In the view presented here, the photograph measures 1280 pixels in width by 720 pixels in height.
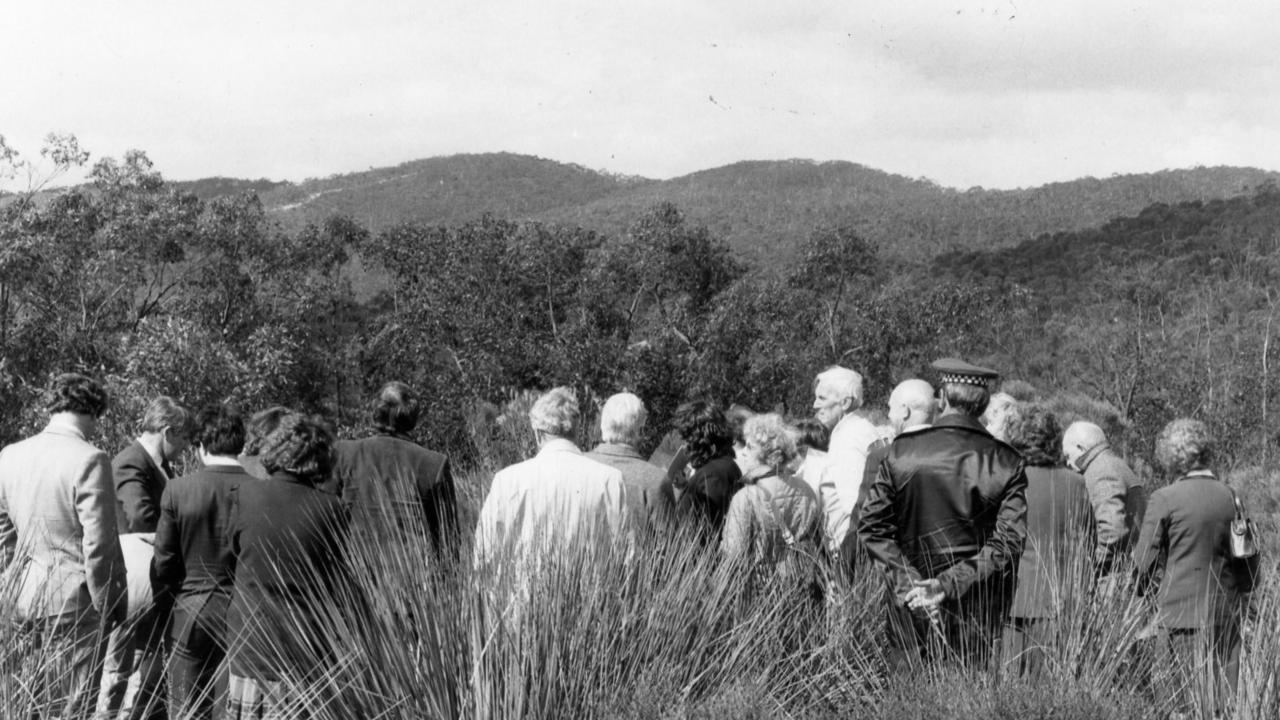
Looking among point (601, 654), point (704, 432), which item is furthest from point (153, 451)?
point (601, 654)

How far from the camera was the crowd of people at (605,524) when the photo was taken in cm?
414

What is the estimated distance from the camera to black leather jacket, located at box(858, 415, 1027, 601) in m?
4.43

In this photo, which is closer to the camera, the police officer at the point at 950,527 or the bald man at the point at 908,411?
the police officer at the point at 950,527

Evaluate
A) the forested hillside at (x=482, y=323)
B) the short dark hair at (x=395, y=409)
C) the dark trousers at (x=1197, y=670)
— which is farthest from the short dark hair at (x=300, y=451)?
the forested hillside at (x=482, y=323)

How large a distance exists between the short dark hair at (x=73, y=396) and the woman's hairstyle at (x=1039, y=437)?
3.82 meters

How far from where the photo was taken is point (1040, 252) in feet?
182

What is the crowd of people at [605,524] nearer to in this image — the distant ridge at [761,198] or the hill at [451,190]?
the distant ridge at [761,198]

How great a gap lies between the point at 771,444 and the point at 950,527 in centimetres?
91

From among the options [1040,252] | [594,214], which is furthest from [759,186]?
[1040,252]

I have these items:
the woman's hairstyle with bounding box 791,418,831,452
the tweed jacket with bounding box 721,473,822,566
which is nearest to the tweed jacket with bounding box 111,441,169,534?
the tweed jacket with bounding box 721,473,822,566

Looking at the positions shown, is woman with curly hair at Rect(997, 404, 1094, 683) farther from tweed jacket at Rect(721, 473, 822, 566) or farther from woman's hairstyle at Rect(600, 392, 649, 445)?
woman's hairstyle at Rect(600, 392, 649, 445)

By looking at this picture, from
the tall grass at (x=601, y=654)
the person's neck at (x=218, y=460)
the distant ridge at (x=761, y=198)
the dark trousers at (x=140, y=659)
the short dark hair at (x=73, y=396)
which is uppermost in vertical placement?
the distant ridge at (x=761, y=198)

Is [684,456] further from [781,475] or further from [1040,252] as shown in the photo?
[1040,252]

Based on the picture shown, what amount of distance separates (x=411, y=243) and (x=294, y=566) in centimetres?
2227
